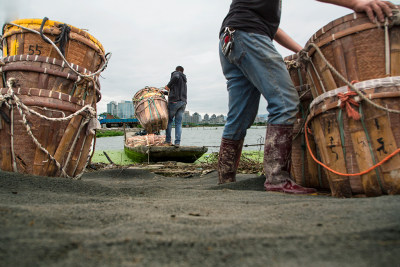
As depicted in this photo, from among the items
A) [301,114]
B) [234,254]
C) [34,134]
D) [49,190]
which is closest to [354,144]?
[301,114]

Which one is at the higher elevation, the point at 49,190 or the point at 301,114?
the point at 301,114

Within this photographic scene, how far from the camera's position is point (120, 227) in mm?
812

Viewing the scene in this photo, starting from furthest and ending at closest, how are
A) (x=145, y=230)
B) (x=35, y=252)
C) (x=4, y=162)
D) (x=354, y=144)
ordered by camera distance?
(x=4, y=162) < (x=354, y=144) < (x=145, y=230) < (x=35, y=252)

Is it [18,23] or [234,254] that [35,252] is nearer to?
Result: [234,254]

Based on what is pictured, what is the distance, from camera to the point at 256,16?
209cm

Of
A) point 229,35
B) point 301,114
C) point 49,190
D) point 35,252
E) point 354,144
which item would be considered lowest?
point 49,190

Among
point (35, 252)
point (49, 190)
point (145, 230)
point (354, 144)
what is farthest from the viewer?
point (49, 190)

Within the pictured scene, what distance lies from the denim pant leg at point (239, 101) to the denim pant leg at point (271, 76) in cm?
31

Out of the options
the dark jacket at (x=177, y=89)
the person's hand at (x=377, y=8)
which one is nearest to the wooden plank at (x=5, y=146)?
the person's hand at (x=377, y=8)

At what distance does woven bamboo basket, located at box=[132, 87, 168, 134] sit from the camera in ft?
20.7

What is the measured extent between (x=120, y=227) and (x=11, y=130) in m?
1.75

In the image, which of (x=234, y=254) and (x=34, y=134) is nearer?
(x=234, y=254)

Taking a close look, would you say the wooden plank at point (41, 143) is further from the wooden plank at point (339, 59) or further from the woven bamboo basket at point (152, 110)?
the woven bamboo basket at point (152, 110)

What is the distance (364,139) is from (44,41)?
8.13 feet
